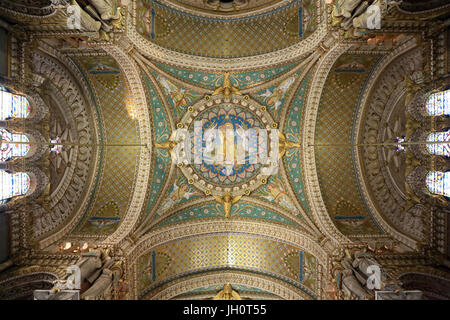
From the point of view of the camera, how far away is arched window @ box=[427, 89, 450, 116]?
741 centimetres

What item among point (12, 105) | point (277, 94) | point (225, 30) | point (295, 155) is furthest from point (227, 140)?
point (12, 105)

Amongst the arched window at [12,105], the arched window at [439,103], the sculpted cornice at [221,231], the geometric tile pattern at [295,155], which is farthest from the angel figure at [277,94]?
the arched window at [12,105]

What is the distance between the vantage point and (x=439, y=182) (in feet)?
26.5

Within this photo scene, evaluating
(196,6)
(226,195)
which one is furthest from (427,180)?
(196,6)

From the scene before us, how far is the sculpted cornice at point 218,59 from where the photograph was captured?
348 inches

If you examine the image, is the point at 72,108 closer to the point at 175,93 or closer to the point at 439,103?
the point at 175,93

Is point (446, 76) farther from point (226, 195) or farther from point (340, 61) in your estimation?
point (226, 195)

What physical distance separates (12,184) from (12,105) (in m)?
2.43

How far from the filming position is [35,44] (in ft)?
25.2

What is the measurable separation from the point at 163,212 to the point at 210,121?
4414mm

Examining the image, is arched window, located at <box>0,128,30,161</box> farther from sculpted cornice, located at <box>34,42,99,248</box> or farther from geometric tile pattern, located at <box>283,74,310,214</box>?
geometric tile pattern, located at <box>283,74,310,214</box>

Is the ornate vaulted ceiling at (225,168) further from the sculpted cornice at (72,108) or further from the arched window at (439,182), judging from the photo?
the arched window at (439,182)

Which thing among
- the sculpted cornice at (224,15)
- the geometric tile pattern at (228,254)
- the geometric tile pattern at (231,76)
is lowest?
the geometric tile pattern at (228,254)

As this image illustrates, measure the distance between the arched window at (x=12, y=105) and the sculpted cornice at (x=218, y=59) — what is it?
390 centimetres
